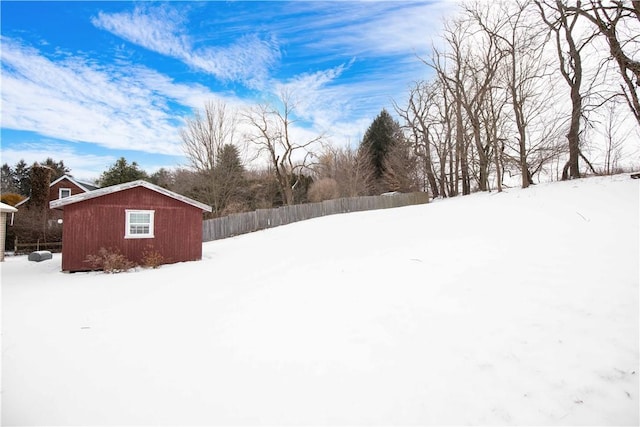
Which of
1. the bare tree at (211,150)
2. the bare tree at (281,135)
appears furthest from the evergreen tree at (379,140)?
the bare tree at (211,150)

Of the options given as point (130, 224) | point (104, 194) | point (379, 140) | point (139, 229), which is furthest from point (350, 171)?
point (104, 194)

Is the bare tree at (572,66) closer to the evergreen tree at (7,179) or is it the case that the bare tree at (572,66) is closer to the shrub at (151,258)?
the shrub at (151,258)

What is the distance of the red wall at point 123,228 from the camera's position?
11.0m

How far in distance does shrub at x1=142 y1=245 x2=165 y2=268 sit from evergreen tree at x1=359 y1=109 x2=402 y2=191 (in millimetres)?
27424

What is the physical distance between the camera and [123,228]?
1161 centimetres

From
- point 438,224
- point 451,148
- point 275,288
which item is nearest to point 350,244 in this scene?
point 438,224

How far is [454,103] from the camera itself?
2233 cm

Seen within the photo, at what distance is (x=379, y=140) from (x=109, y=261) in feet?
103

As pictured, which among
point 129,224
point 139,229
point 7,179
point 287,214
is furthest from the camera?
point 7,179

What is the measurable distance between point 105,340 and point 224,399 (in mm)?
2695

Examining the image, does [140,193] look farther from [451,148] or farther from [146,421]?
[451,148]

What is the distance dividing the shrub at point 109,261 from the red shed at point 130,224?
0.22 metres

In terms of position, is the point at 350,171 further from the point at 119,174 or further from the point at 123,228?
the point at 123,228

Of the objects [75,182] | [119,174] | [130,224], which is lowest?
[130,224]
